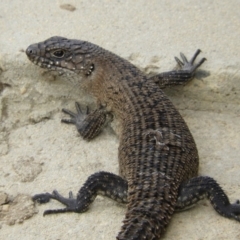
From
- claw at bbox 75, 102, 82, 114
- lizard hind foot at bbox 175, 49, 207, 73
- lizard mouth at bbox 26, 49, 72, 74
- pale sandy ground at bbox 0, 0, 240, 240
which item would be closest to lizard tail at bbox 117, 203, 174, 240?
pale sandy ground at bbox 0, 0, 240, 240

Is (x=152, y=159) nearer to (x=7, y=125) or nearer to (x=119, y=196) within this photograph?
(x=119, y=196)

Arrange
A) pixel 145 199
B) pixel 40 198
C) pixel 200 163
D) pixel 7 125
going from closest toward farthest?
pixel 145 199, pixel 40 198, pixel 200 163, pixel 7 125

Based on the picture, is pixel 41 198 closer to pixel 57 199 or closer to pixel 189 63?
pixel 57 199

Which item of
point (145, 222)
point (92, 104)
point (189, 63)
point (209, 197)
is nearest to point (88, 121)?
point (92, 104)

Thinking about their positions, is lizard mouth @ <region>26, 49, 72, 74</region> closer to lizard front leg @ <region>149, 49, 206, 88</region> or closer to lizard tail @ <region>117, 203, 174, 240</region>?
lizard front leg @ <region>149, 49, 206, 88</region>

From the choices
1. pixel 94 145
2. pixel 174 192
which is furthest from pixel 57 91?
pixel 174 192

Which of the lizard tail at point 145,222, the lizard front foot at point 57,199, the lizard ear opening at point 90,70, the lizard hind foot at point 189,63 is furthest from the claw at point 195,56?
the lizard tail at point 145,222
